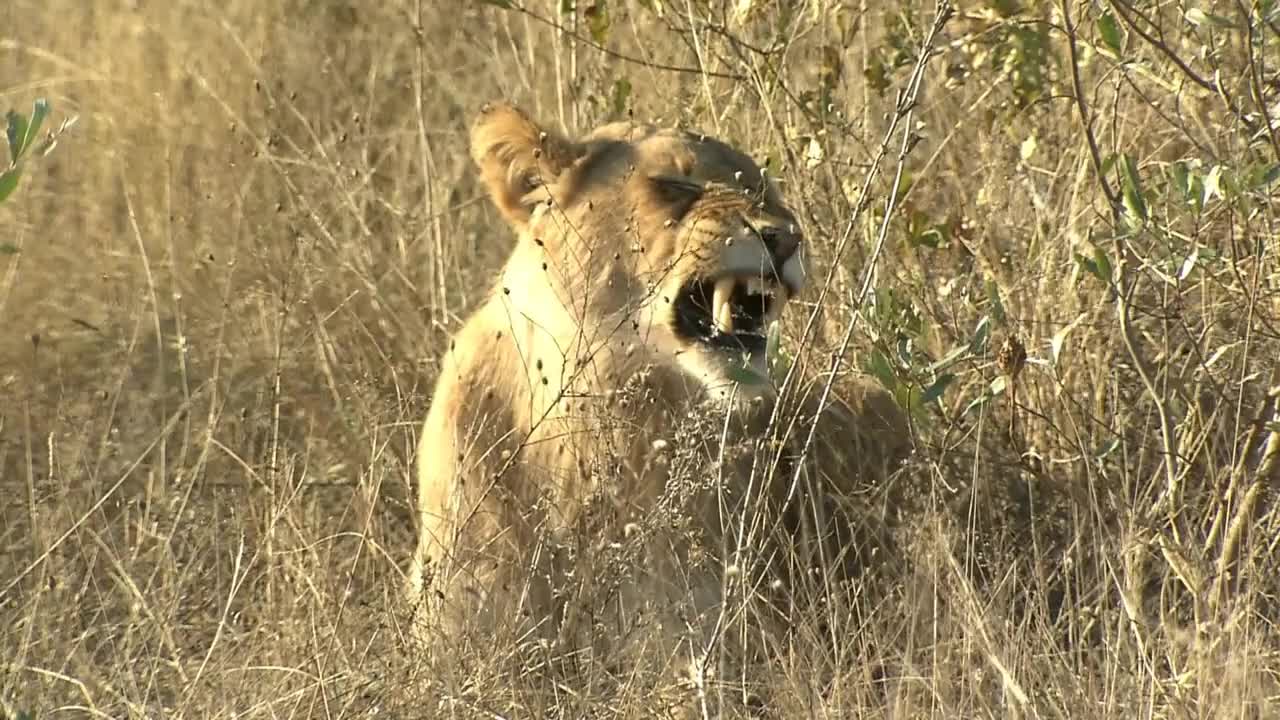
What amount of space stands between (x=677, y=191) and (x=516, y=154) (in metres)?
0.38

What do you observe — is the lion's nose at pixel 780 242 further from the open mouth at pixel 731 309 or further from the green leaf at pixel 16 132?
the green leaf at pixel 16 132

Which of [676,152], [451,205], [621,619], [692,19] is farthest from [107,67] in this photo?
[621,619]

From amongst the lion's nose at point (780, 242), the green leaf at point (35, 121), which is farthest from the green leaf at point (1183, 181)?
the green leaf at point (35, 121)

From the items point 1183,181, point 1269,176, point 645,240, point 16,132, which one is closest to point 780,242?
point 645,240

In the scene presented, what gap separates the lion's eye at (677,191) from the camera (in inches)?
163

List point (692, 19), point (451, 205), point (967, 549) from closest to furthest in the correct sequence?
point (967, 549)
point (692, 19)
point (451, 205)

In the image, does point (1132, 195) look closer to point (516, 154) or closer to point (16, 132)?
point (516, 154)

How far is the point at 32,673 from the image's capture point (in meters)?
3.66

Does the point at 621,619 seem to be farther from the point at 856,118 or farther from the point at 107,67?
the point at 107,67

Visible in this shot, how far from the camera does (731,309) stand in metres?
4.07

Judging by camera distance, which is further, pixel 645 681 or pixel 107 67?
pixel 107 67

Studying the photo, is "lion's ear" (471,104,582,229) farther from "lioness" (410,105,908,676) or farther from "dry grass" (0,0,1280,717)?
"dry grass" (0,0,1280,717)

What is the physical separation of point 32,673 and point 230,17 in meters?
3.77

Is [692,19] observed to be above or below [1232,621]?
above
